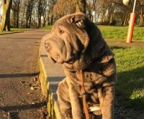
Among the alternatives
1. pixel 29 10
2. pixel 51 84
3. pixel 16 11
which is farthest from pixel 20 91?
pixel 29 10

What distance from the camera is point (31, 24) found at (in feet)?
197

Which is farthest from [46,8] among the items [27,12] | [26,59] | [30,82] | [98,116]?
[98,116]

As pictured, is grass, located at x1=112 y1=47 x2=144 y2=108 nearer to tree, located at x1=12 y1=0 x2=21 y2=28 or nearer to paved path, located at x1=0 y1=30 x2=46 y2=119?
paved path, located at x1=0 y1=30 x2=46 y2=119

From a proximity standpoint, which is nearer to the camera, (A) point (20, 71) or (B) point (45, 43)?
(B) point (45, 43)

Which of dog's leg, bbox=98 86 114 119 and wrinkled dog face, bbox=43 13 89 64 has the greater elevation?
wrinkled dog face, bbox=43 13 89 64

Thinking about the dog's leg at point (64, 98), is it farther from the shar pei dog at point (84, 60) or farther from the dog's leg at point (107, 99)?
the dog's leg at point (107, 99)

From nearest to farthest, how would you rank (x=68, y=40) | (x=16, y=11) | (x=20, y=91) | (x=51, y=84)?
1. (x=68, y=40)
2. (x=51, y=84)
3. (x=20, y=91)
4. (x=16, y=11)

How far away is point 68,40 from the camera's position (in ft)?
9.34

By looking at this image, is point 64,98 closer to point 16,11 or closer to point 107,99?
point 107,99

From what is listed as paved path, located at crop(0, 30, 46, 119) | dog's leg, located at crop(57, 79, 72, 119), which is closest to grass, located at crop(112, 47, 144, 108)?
paved path, located at crop(0, 30, 46, 119)

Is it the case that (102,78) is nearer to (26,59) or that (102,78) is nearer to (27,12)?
(26,59)

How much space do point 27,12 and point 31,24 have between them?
287cm

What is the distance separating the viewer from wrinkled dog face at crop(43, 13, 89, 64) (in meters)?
2.84

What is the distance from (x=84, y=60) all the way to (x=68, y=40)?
259 millimetres
